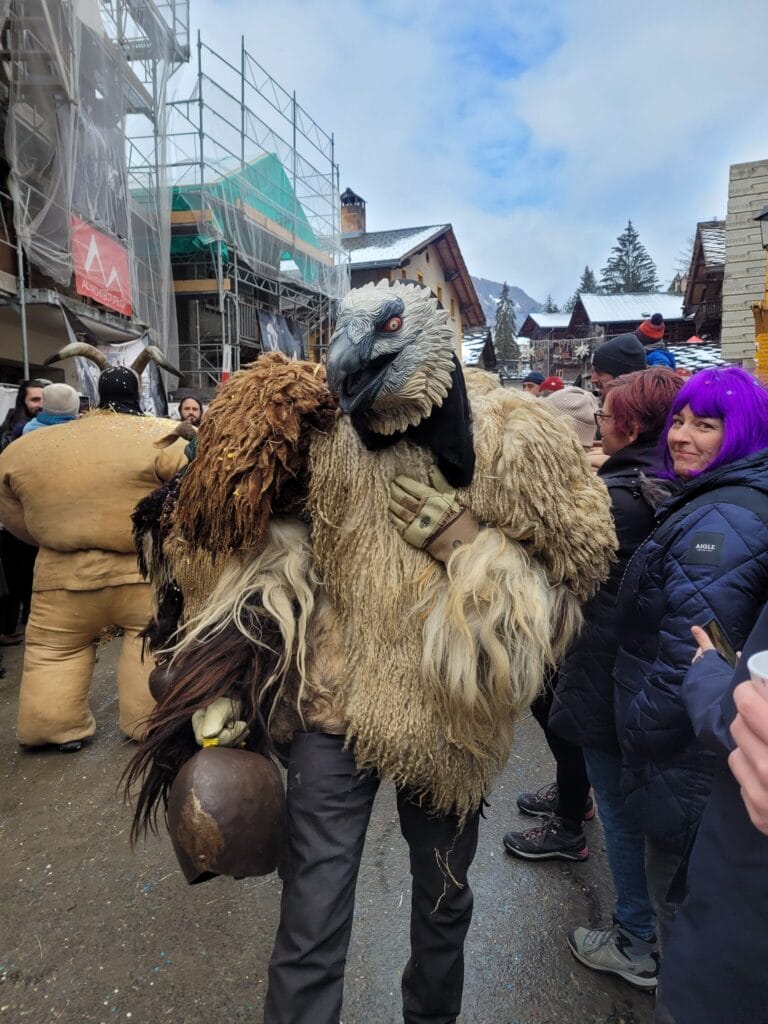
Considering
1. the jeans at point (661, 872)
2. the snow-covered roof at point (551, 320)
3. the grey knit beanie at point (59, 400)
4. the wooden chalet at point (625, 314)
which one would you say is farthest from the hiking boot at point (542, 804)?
the snow-covered roof at point (551, 320)

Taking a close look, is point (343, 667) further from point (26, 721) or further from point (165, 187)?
point (165, 187)

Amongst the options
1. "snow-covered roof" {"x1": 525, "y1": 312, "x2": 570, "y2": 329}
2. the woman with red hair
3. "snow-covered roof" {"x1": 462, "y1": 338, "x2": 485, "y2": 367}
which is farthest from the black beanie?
"snow-covered roof" {"x1": 525, "y1": 312, "x2": 570, "y2": 329}

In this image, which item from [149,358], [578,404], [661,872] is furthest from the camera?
[149,358]

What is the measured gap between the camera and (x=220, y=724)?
138 cm

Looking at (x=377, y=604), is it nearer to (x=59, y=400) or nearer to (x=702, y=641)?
(x=702, y=641)

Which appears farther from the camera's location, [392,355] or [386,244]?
[386,244]

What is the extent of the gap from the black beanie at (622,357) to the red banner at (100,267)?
691cm

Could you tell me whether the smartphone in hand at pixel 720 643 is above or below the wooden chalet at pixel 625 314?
below

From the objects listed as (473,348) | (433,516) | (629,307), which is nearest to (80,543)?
(433,516)

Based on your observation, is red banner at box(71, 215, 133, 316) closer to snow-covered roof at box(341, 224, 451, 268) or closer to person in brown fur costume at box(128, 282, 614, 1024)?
person in brown fur costume at box(128, 282, 614, 1024)

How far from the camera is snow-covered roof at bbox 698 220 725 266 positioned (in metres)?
17.9

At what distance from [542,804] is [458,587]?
75.8 inches

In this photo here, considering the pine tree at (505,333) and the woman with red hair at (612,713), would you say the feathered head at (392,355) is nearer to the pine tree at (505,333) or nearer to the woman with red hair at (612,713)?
the woman with red hair at (612,713)

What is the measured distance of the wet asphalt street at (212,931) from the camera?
1834 millimetres
